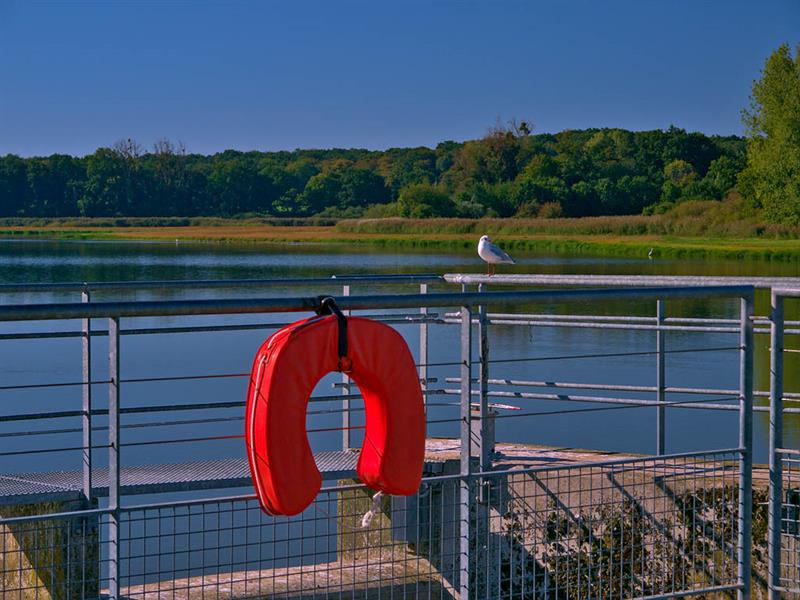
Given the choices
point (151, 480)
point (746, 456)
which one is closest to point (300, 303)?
point (746, 456)

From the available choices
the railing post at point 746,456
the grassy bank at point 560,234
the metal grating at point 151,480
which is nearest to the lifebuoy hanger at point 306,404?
the railing post at point 746,456

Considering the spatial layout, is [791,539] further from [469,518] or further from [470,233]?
[470,233]

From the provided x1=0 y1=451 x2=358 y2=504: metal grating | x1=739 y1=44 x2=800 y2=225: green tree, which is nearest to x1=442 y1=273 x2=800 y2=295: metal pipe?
x1=0 y1=451 x2=358 y2=504: metal grating

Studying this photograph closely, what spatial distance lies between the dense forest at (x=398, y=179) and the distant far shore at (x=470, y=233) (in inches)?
81.5

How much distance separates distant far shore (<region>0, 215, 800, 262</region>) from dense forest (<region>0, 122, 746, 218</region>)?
2070 mm

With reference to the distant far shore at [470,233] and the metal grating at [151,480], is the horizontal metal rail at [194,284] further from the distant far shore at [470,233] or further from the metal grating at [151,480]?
the distant far shore at [470,233]

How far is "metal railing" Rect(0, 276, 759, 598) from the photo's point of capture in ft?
9.56

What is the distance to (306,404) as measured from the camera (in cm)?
268

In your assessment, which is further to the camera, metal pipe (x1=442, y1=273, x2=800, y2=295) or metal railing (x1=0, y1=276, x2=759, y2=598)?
metal pipe (x1=442, y1=273, x2=800, y2=295)

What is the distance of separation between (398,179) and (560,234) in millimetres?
28508

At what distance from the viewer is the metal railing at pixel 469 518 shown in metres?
2.91

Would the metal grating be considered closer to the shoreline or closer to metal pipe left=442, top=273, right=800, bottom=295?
metal pipe left=442, top=273, right=800, bottom=295

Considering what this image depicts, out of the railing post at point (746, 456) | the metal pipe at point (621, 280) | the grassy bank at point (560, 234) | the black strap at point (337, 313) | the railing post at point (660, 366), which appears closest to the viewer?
the black strap at point (337, 313)

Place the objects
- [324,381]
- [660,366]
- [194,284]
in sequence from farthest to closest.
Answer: [324,381]
[194,284]
[660,366]
